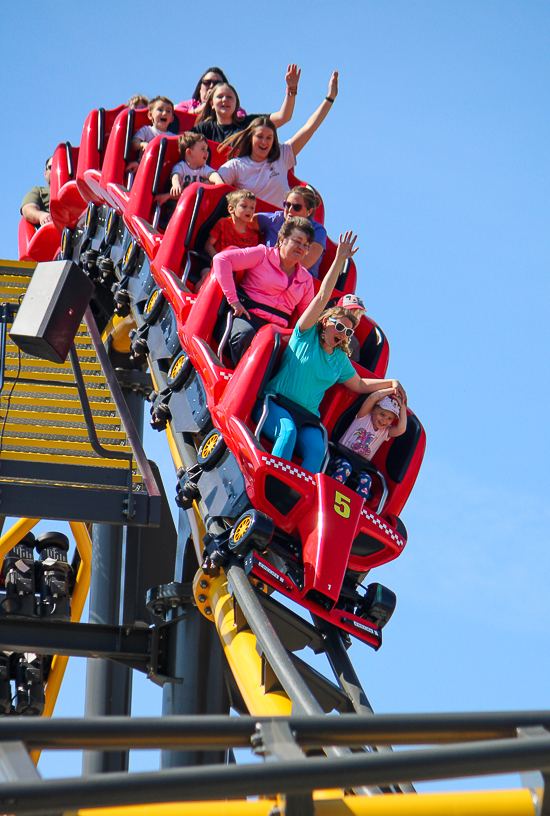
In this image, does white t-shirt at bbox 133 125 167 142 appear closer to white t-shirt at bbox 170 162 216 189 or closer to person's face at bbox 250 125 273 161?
white t-shirt at bbox 170 162 216 189

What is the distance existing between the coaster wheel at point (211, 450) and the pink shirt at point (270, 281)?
0.72 meters

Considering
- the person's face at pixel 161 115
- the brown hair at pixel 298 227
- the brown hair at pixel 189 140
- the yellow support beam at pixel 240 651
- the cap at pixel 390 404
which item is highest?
the person's face at pixel 161 115

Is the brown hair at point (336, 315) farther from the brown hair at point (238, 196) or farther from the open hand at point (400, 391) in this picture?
the brown hair at point (238, 196)

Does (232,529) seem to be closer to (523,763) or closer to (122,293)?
(523,763)

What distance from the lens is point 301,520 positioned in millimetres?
3693

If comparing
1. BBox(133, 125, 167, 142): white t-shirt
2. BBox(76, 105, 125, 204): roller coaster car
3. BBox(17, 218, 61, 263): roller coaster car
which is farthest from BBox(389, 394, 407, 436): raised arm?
BBox(17, 218, 61, 263): roller coaster car

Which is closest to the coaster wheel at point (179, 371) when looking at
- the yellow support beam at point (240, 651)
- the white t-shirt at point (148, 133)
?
the yellow support beam at point (240, 651)

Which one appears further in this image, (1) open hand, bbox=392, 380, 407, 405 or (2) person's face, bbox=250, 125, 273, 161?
(2) person's face, bbox=250, 125, 273, 161

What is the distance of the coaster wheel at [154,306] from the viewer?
5.29m

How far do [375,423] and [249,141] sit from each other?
2.25m

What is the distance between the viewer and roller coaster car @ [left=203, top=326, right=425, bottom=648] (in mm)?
3580

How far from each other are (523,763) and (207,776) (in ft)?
1.88

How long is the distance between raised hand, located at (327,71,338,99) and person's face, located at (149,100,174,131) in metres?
1.12

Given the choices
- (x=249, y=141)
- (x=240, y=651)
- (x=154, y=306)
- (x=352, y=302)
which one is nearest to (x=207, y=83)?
(x=249, y=141)
